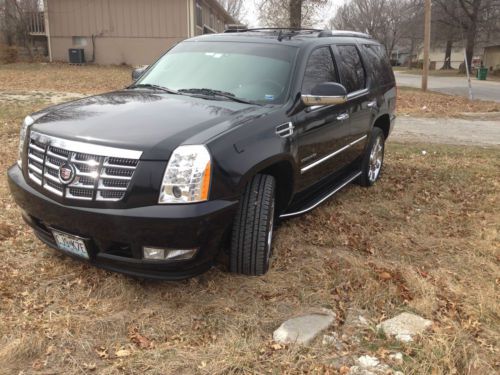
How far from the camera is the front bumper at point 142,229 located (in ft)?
9.53

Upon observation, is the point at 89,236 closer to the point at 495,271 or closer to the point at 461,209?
the point at 495,271

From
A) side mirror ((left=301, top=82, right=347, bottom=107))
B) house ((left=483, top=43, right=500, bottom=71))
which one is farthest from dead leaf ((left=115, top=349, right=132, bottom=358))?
house ((left=483, top=43, right=500, bottom=71))

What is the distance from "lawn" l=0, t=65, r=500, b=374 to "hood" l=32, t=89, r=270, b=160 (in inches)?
41.7

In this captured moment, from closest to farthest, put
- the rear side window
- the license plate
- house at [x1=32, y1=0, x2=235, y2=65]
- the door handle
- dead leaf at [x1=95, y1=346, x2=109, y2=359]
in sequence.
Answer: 1. dead leaf at [x1=95, y1=346, x2=109, y2=359]
2. the license plate
3. the door handle
4. the rear side window
5. house at [x1=32, y1=0, x2=235, y2=65]

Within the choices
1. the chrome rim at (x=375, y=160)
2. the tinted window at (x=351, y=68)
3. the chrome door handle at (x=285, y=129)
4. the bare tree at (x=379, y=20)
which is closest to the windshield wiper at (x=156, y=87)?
the chrome door handle at (x=285, y=129)

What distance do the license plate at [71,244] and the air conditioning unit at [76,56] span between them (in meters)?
27.6

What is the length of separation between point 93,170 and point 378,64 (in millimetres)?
4506

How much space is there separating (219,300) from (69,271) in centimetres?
116

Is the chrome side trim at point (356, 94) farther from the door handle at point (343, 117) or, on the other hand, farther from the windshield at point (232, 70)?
the windshield at point (232, 70)

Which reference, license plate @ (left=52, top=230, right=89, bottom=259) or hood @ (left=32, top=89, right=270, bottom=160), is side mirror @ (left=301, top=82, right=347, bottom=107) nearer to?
hood @ (left=32, top=89, right=270, bottom=160)

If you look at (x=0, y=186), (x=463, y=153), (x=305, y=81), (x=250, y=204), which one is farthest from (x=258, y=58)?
(x=463, y=153)

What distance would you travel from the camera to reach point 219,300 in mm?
3383

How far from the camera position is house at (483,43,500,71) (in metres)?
48.3

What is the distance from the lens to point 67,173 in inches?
119
